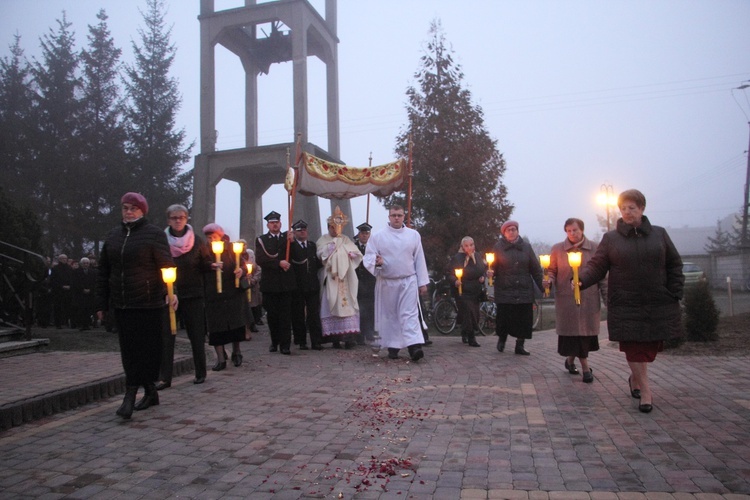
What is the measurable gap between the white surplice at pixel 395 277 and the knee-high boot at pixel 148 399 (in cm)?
→ 393

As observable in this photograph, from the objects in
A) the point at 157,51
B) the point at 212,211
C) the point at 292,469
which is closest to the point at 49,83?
the point at 157,51

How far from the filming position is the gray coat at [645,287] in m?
5.54

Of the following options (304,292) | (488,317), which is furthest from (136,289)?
(488,317)

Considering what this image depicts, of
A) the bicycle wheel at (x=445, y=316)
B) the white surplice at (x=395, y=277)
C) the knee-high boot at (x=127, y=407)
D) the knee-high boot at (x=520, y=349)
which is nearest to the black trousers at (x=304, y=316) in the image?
the white surplice at (x=395, y=277)

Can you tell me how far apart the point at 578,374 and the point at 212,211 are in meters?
12.4

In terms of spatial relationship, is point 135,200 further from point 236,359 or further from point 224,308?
point 236,359

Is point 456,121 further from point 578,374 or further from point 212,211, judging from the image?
point 578,374

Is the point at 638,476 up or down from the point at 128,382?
down

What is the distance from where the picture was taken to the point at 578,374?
7430 millimetres

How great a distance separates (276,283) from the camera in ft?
32.6

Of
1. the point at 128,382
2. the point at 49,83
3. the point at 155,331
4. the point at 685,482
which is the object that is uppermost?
the point at 49,83

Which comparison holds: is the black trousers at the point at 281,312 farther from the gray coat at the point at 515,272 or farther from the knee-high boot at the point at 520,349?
the knee-high boot at the point at 520,349

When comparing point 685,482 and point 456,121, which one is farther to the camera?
point 456,121

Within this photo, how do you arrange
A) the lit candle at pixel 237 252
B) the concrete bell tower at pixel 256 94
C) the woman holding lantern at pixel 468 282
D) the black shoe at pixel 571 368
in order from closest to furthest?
the black shoe at pixel 571 368 < the lit candle at pixel 237 252 < the woman holding lantern at pixel 468 282 < the concrete bell tower at pixel 256 94
